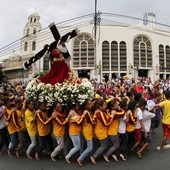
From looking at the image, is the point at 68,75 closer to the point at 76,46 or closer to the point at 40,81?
the point at 40,81

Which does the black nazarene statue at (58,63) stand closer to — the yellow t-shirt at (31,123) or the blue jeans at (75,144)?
the yellow t-shirt at (31,123)

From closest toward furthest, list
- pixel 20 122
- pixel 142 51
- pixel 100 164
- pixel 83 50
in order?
1. pixel 100 164
2. pixel 20 122
3. pixel 83 50
4. pixel 142 51

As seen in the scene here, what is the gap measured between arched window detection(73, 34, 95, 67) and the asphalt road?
54.0 m

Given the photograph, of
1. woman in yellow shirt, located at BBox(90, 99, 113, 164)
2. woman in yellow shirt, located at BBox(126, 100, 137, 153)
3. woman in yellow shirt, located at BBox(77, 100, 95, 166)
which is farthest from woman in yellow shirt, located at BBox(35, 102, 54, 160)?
woman in yellow shirt, located at BBox(126, 100, 137, 153)

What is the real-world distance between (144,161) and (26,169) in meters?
2.60

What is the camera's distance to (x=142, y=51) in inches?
2532

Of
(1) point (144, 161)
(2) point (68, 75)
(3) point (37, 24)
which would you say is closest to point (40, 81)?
(2) point (68, 75)

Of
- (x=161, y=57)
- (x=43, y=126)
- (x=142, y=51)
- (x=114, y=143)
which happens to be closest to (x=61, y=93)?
(x=43, y=126)

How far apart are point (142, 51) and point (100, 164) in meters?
58.9

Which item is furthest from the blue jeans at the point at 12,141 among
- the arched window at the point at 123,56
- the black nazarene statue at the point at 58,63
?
the arched window at the point at 123,56

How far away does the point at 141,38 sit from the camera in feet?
210

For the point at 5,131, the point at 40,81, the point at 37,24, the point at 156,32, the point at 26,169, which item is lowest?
the point at 26,169

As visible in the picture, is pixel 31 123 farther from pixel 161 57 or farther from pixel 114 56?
pixel 161 57

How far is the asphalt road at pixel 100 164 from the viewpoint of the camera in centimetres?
685
